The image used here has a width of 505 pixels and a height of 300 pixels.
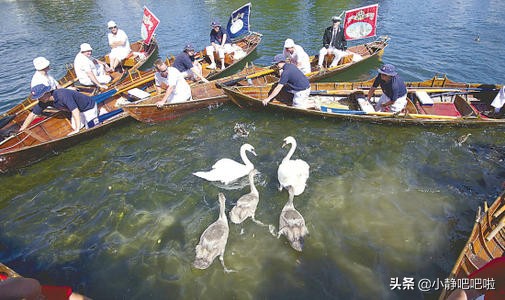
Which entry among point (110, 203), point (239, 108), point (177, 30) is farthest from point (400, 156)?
point (177, 30)

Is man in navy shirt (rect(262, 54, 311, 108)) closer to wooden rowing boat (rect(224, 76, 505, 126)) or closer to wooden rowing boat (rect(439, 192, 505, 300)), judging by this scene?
wooden rowing boat (rect(224, 76, 505, 126))

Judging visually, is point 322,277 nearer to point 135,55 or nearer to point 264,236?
point 264,236

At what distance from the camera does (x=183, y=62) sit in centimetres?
1402

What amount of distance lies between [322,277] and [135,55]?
1812 cm

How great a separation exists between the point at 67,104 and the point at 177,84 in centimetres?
429

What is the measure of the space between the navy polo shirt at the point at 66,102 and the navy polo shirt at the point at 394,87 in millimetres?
11994

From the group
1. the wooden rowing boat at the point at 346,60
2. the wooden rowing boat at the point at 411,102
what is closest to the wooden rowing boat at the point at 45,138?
the wooden rowing boat at the point at 411,102

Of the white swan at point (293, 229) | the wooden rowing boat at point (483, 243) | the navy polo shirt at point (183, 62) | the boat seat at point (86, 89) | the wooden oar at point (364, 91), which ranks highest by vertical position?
the navy polo shirt at point (183, 62)

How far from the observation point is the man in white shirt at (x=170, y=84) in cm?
1183

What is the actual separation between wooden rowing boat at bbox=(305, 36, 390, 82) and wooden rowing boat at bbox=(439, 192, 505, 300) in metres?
10.6

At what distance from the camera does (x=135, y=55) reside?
18812mm

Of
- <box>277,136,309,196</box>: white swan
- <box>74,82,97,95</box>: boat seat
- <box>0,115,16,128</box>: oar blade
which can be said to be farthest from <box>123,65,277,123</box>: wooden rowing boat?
<box>277,136,309,196</box>: white swan

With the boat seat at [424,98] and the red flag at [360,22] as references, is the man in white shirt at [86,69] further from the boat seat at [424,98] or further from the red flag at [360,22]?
the boat seat at [424,98]

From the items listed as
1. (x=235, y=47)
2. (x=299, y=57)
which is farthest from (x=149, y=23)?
(x=299, y=57)
